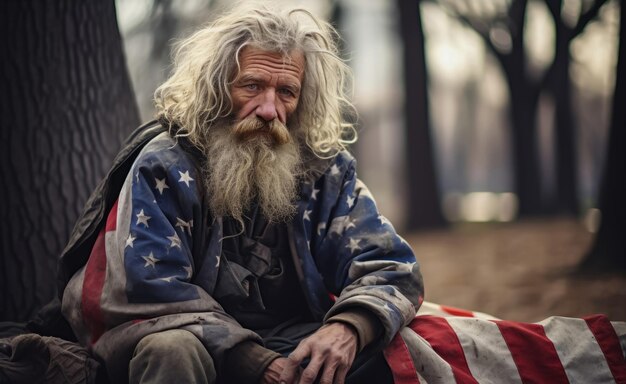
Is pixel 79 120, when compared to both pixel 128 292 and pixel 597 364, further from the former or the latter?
pixel 597 364

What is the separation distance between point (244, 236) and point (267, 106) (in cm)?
56

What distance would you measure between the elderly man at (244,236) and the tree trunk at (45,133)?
106 cm

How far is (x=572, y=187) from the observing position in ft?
45.4

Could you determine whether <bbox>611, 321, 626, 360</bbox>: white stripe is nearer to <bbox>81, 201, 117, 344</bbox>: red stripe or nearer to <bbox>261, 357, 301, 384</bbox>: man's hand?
<bbox>261, 357, 301, 384</bbox>: man's hand

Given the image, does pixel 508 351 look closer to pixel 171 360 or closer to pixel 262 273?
pixel 262 273

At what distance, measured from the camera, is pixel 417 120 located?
13.0 m

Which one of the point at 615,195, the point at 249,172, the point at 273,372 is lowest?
the point at 615,195

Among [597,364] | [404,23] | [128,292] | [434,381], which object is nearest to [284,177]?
[128,292]

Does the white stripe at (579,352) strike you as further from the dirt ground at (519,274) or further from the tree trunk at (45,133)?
the tree trunk at (45,133)

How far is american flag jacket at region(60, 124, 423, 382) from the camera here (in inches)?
100

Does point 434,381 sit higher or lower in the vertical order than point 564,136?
higher

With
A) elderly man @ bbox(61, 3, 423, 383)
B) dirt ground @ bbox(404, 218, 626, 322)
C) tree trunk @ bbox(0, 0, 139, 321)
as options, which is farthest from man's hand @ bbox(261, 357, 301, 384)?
dirt ground @ bbox(404, 218, 626, 322)

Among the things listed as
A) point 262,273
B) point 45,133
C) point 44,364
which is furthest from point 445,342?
point 45,133

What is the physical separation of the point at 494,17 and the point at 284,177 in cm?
1158
